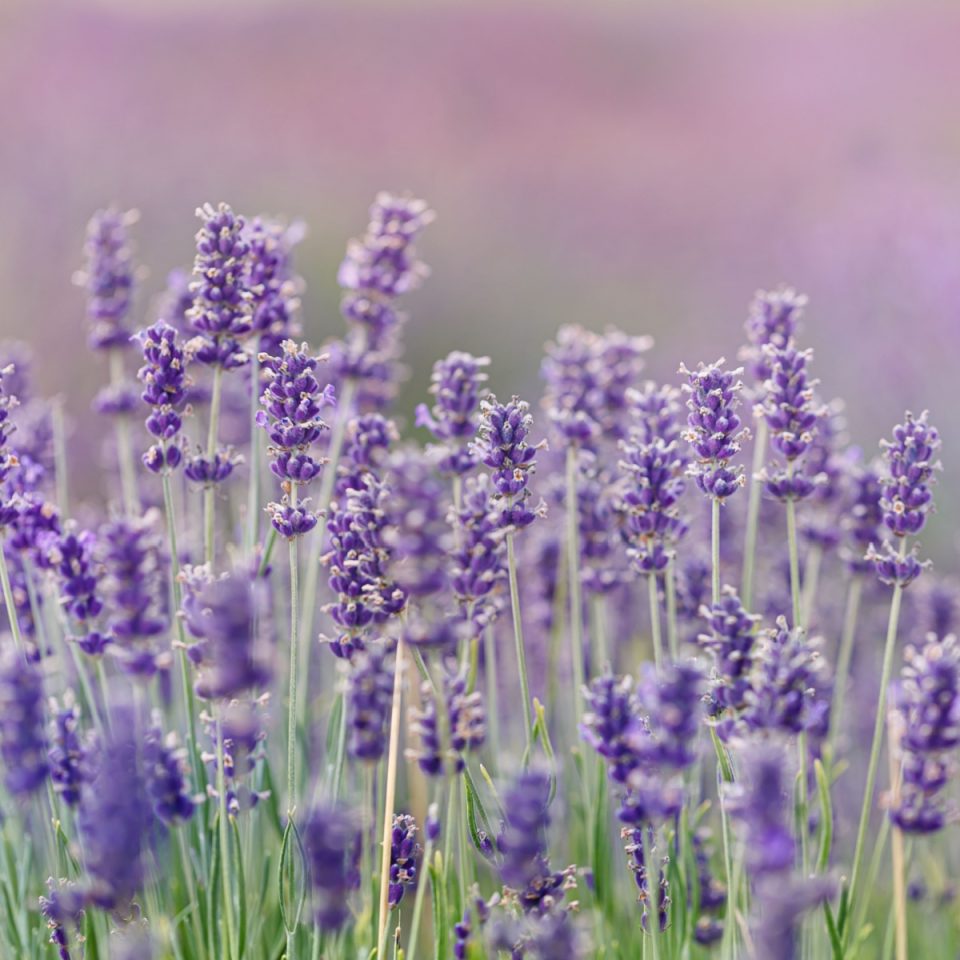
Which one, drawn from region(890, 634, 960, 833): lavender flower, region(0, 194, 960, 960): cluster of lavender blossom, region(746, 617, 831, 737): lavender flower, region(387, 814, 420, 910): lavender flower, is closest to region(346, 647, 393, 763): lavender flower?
region(0, 194, 960, 960): cluster of lavender blossom

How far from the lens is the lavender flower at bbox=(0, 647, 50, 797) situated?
164 centimetres

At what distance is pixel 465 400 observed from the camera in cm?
249

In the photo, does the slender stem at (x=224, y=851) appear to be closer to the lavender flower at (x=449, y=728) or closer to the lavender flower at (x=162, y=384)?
the lavender flower at (x=449, y=728)

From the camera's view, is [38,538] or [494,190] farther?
[494,190]

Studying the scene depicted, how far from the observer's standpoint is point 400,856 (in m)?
2.15

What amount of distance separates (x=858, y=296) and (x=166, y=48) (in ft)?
19.9

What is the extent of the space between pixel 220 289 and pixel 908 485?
148 centimetres

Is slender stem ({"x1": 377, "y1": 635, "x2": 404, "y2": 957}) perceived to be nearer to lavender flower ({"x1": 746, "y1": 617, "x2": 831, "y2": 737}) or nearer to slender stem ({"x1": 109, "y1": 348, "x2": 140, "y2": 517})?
lavender flower ({"x1": 746, "y1": 617, "x2": 831, "y2": 737})

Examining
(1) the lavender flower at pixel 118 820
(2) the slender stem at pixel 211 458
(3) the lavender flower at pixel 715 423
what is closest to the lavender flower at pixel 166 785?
(1) the lavender flower at pixel 118 820

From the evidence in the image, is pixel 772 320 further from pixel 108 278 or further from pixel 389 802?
pixel 108 278

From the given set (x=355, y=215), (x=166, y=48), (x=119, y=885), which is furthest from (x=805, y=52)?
(x=119, y=885)

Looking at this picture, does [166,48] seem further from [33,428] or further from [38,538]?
[38,538]

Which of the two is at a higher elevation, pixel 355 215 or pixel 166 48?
pixel 166 48

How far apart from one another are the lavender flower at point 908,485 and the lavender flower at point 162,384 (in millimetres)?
1418
